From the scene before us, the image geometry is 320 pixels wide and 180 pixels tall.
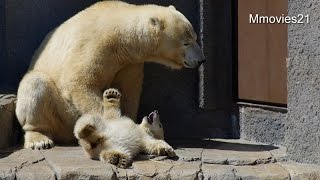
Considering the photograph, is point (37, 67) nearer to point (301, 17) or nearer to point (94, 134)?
point (94, 134)

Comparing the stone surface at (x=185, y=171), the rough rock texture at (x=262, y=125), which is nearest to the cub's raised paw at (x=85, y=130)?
the stone surface at (x=185, y=171)

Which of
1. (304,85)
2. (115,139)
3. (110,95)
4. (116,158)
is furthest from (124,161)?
(304,85)

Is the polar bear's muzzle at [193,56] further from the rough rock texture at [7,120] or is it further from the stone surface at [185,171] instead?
the rough rock texture at [7,120]

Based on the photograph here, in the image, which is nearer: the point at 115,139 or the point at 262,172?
the point at 262,172

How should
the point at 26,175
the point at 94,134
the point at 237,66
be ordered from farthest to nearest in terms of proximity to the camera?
the point at 237,66, the point at 94,134, the point at 26,175

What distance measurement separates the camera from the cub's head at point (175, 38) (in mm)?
5184

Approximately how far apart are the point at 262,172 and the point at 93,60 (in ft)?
4.84

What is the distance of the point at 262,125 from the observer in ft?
17.8

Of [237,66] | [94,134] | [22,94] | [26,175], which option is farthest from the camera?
[237,66]

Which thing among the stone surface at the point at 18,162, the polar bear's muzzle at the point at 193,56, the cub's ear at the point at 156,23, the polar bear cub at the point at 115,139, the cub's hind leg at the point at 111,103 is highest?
the cub's ear at the point at 156,23

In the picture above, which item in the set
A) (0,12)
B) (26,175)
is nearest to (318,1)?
(26,175)

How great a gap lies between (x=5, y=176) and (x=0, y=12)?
1.85 metres

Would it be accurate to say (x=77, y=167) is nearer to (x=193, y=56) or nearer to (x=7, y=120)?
(x=7, y=120)

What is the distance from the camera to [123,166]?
4.48 metres
